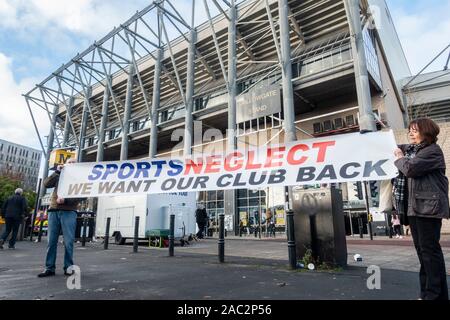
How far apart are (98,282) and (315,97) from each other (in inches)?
919

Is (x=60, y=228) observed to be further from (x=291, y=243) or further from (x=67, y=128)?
(x=67, y=128)

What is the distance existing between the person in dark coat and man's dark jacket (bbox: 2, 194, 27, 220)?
11.1m

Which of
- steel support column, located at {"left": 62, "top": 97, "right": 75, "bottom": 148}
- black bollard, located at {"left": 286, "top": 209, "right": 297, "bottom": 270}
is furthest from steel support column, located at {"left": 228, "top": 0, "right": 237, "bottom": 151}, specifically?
steel support column, located at {"left": 62, "top": 97, "right": 75, "bottom": 148}

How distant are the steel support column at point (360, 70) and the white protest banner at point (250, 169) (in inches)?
580

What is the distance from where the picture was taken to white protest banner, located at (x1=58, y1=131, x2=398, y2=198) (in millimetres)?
4908

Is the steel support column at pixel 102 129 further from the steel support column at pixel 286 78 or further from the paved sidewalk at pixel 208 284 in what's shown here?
the paved sidewalk at pixel 208 284

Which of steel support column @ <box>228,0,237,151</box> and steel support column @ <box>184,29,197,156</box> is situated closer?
steel support column @ <box>228,0,237,151</box>

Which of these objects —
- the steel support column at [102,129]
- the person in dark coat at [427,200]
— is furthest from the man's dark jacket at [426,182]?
the steel support column at [102,129]

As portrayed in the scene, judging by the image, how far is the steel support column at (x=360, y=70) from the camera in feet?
61.4

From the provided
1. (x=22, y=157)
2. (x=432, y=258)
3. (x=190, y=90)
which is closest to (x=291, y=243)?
(x=432, y=258)

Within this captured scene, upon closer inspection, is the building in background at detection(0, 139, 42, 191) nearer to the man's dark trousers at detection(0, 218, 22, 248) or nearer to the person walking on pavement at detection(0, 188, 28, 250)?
the man's dark trousers at detection(0, 218, 22, 248)

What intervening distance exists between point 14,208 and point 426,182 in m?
11.4

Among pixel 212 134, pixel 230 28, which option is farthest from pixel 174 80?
pixel 230 28

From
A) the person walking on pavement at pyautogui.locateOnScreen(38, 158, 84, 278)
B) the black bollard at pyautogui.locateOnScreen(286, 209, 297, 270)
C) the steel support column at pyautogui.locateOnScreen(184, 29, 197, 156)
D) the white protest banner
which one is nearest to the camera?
the white protest banner
